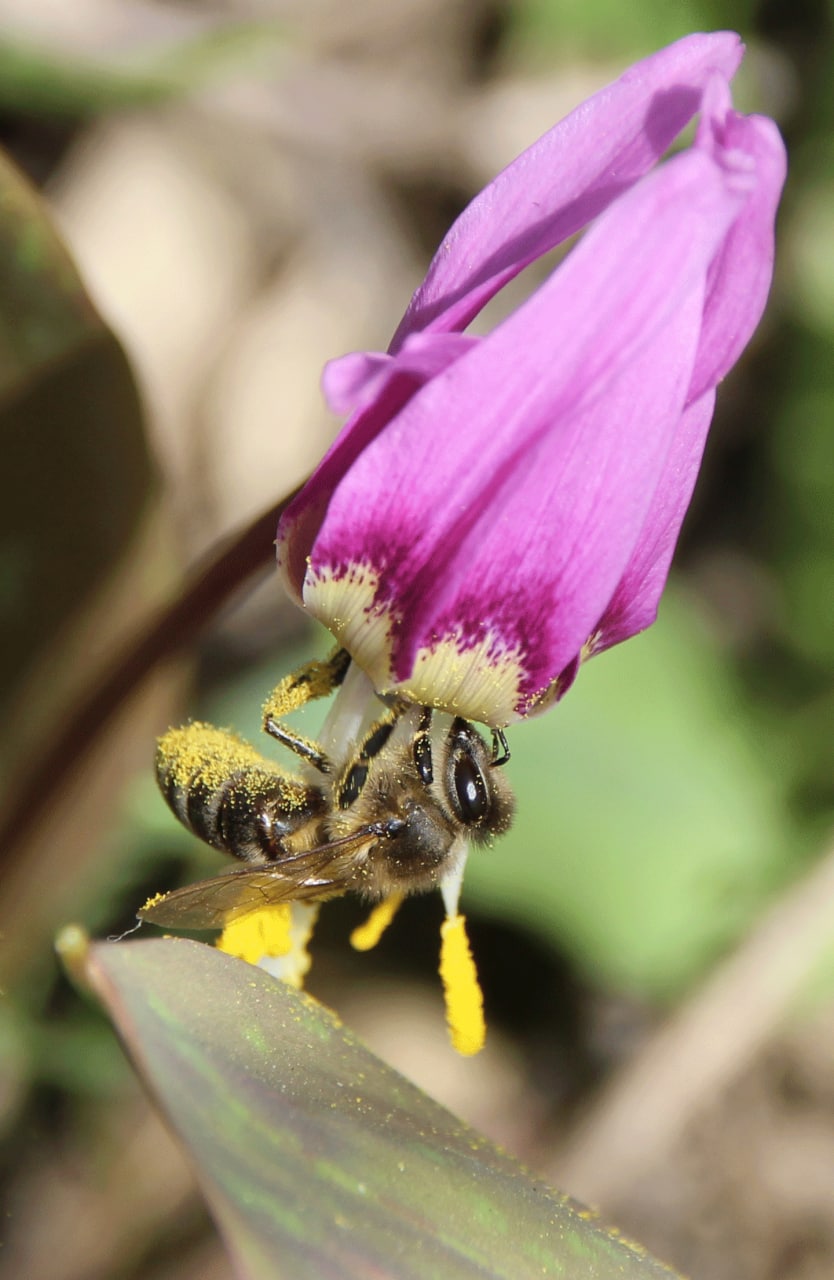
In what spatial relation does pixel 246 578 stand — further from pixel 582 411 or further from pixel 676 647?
pixel 676 647

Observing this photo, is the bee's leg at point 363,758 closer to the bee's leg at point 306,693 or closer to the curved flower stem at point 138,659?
the bee's leg at point 306,693

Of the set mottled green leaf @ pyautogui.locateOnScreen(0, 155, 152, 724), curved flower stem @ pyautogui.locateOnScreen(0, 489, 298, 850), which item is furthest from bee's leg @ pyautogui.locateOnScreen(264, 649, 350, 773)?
mottled green leaf @ pyautogui.locateOnScreen(0, 155, 152, 724)

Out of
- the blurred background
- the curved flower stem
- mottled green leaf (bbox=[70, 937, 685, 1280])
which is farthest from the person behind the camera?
the blurred background

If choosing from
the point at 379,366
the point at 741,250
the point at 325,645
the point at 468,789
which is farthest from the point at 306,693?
the point at 325,645

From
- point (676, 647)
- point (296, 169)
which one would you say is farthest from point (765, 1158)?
point (296, 169)

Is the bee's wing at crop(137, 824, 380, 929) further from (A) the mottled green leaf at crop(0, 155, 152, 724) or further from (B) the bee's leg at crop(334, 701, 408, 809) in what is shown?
(A) the mottled green leaf at crop(0, 155, 152, 724)
